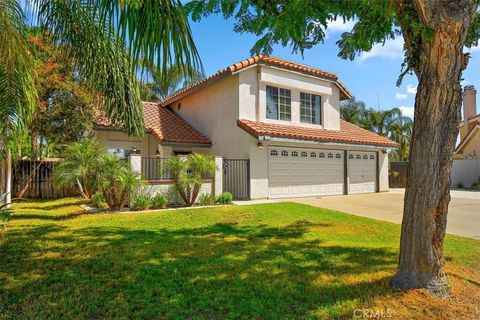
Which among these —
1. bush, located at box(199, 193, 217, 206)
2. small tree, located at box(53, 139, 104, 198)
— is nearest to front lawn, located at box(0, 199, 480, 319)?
small tree, located at box(53, 139, 104, 198)

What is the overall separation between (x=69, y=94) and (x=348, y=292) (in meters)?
15.1

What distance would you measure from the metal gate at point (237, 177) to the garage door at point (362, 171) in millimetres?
7426

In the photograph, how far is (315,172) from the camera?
18.4m

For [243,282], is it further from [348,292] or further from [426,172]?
[426,172]

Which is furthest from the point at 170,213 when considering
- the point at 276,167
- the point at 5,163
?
the point at 276,167

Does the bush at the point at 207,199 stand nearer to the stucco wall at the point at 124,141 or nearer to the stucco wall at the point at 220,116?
the stucco wall at the point at 220,116

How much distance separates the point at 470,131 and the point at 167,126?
25.8m

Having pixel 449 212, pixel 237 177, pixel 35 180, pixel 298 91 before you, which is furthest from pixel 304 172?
pixel 35 180

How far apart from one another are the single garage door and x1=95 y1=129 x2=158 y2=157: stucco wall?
7308 millimetres

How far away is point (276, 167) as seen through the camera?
16844 millimetres

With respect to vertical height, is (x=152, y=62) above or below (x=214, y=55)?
→ below

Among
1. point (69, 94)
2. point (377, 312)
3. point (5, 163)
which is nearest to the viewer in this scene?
point (377, 312)

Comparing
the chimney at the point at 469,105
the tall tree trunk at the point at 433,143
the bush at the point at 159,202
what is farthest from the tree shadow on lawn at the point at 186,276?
the chimney at the point at 469,105

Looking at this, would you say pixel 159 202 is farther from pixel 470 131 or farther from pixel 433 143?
pixel 470 131
